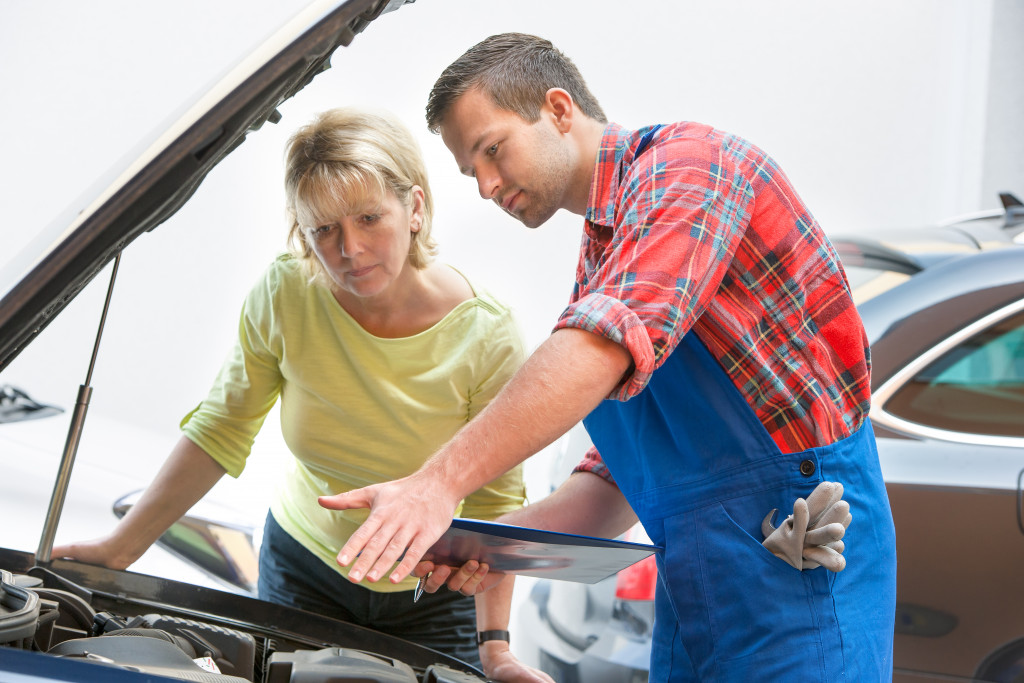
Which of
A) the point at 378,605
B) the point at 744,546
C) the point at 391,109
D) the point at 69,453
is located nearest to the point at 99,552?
the point at 378,605

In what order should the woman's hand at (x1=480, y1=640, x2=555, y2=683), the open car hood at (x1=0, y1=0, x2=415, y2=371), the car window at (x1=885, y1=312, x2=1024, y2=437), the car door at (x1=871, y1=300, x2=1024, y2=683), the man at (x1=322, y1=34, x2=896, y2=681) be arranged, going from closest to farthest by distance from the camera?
the open car hood at (x1=0, y1=0, x2=415, y2=371)
the man at (x1=322, y1=34, x2=896, y2=681)
the woman's hand at (x1=480, y1=640, x2=555, y2=683)
the car door at (x1=871, y1=300, x2=1024, y2=683)
the car window at (x1=885, y1=312, x2=1024, y2=437)

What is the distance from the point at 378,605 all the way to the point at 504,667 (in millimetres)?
332

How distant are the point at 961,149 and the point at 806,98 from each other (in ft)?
4.49

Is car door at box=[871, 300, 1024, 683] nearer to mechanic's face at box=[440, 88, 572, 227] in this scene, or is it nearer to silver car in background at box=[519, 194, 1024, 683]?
silver car in background at box=[519, 194, 1024, 683]

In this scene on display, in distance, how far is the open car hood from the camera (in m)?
0.83

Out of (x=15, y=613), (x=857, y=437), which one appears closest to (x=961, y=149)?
(x=857, y=437)

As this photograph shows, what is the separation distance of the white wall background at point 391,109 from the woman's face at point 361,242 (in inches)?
137

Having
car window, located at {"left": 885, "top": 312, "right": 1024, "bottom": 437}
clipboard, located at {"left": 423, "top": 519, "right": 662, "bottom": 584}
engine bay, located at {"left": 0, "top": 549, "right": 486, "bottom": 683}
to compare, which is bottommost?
engine bay, located at {"left": 0, "top": 549, "right": 486, "bottom": 683}

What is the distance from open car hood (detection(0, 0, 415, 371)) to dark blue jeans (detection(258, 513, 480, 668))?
1038 mm

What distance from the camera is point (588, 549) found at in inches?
43.9

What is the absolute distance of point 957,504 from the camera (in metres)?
1.99

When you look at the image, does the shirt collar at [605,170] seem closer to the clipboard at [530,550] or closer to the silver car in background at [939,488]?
the clipboard at [530,550]

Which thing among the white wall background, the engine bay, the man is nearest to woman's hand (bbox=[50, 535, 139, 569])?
the engine bay

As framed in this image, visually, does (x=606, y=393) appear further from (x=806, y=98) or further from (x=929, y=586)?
(x=806, y=98)
